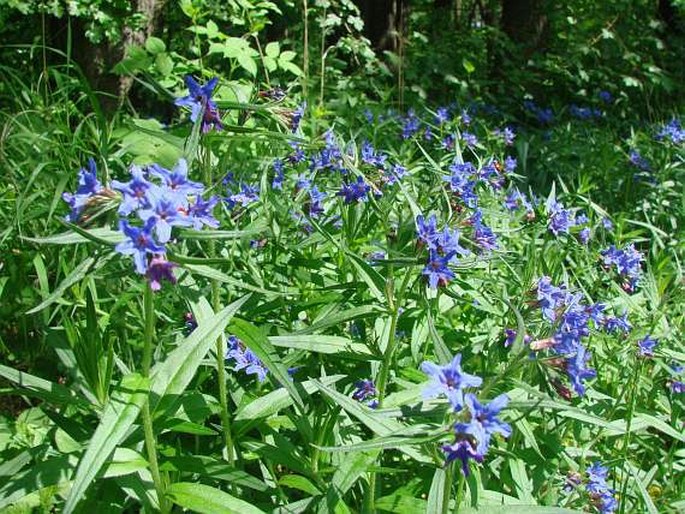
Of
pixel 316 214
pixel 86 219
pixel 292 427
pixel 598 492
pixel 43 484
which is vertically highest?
pixel 86 219

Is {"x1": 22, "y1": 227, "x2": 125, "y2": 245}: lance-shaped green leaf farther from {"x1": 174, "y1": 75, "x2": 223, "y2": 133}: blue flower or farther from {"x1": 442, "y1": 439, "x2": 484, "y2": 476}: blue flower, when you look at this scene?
{"x1": 442, "y1": 439, "x2": 484, "y2": 476}: blue flower

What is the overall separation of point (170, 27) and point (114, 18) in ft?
3.50

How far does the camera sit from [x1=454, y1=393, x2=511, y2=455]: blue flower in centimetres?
144

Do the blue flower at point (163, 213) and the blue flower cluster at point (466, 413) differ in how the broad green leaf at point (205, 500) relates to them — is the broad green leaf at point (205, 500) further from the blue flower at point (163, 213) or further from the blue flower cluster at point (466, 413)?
the blue flower at point (163, 213)

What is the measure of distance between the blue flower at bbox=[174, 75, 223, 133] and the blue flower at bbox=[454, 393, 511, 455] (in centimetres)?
100

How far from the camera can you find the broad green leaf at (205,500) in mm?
1791

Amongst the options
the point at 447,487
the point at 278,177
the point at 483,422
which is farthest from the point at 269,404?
the point at 278,177

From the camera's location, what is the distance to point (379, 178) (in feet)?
9.55

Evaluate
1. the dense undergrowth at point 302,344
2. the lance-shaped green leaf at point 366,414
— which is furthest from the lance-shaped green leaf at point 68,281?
the lance-shaped green leaf at point 366,414

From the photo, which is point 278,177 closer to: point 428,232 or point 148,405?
point 428,232

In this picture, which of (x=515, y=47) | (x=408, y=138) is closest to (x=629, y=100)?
(x=515, y=47)

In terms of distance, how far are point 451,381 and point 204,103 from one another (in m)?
0.97

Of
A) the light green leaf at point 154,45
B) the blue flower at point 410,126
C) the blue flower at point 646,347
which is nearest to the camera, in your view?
the blue flower at point 646,347

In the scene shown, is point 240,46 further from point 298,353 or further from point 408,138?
point 298,353
